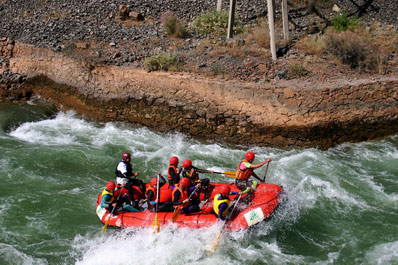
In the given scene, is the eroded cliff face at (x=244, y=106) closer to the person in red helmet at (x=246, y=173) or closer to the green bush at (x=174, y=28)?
the green bush at (x=174, y=28)

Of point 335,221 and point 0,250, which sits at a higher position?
point 335,221

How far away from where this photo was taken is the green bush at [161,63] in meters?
14.1

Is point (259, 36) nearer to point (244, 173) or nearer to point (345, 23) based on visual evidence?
point (345, 23)

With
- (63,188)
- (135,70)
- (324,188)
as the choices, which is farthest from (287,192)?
(135,70)

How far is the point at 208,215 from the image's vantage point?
860 cm

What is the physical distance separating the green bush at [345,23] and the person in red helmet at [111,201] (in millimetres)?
10756

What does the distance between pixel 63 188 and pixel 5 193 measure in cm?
126

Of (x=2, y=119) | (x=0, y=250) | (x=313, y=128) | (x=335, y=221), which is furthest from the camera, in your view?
(x=2, y=119)

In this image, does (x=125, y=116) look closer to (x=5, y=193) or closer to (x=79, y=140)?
(x=79, y=140)

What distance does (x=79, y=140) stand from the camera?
12.7m

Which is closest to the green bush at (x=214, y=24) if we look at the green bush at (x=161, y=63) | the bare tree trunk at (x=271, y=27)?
the bare tree trunk at (x=271, y=27)

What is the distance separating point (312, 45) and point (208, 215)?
8.48 metres

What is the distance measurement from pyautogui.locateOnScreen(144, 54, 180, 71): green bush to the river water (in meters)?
2.20

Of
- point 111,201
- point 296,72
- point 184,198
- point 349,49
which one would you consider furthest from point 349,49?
point 111,201
